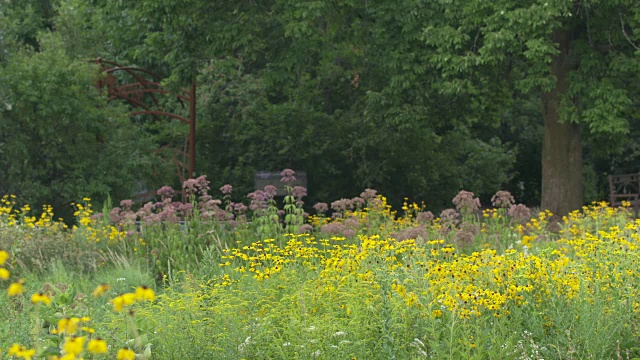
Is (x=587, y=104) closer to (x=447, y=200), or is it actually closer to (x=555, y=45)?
(x=555, y=45)

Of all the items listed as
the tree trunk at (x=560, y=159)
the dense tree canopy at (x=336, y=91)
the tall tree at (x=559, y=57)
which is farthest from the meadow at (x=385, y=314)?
the tree trunk at (x=560, y=159)

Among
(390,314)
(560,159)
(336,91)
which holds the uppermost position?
(336,91)

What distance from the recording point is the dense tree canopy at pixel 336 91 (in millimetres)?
14641

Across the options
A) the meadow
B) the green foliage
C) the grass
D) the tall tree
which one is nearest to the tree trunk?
the tall tree

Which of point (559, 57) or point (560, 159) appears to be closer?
point (559, 57)

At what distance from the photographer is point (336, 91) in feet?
67.1

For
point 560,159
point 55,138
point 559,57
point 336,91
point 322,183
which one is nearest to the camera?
point 55,138

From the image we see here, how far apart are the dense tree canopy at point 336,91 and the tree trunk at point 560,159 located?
27 mm

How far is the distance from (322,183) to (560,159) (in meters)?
5.86

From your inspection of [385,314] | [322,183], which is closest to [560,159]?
[322,183]

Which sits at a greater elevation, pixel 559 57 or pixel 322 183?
pixel 559 57

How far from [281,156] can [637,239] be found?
13.7 meters

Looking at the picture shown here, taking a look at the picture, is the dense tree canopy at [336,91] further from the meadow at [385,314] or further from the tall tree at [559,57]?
the meadow at [385,314]

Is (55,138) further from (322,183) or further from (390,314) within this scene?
(390,314)
